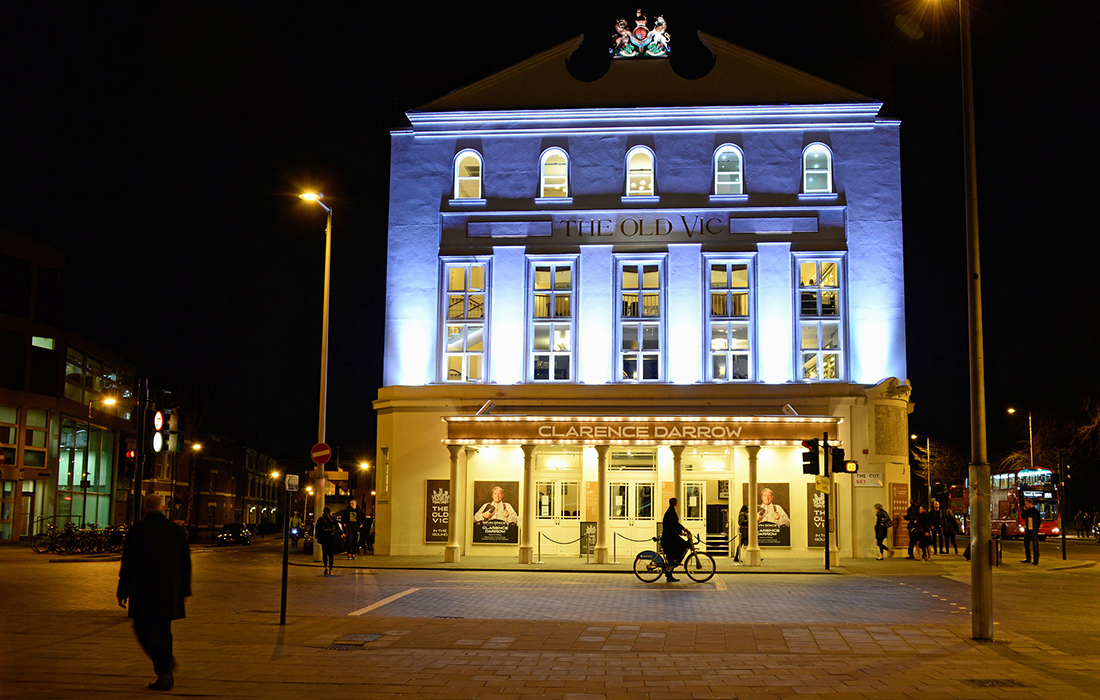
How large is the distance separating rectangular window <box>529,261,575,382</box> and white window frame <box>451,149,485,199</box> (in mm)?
3356

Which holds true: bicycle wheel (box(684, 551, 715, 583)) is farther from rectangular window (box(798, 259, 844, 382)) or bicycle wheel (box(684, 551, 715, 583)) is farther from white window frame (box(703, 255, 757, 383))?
rectangular window (box(798, 259, 844, 382))

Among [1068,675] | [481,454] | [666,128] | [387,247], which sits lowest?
[1068,675]

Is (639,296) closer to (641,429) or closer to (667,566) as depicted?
(641,429)

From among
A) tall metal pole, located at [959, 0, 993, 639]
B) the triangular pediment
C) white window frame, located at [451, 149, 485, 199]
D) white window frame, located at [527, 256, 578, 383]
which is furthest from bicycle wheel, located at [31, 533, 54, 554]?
tall metal pole, located at [959, 0, 993, 639]

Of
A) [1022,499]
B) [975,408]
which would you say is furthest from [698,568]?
[1022,499]

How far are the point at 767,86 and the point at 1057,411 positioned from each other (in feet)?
129

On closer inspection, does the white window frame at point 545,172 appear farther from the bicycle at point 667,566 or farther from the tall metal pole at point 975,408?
the tall metal pole at point 975,408

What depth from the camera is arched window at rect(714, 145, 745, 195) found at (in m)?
32.0

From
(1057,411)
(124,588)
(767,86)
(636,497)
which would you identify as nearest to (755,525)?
(636,497)

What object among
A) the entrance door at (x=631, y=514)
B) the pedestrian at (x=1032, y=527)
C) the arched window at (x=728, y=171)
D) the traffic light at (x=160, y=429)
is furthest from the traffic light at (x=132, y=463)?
the pedestrian at (x=1032, y=527)

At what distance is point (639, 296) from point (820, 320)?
225 inches

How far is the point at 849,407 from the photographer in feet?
99.9

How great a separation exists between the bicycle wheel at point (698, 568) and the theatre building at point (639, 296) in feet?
21.6

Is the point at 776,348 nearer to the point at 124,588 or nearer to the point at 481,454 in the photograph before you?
the point at 481,454
